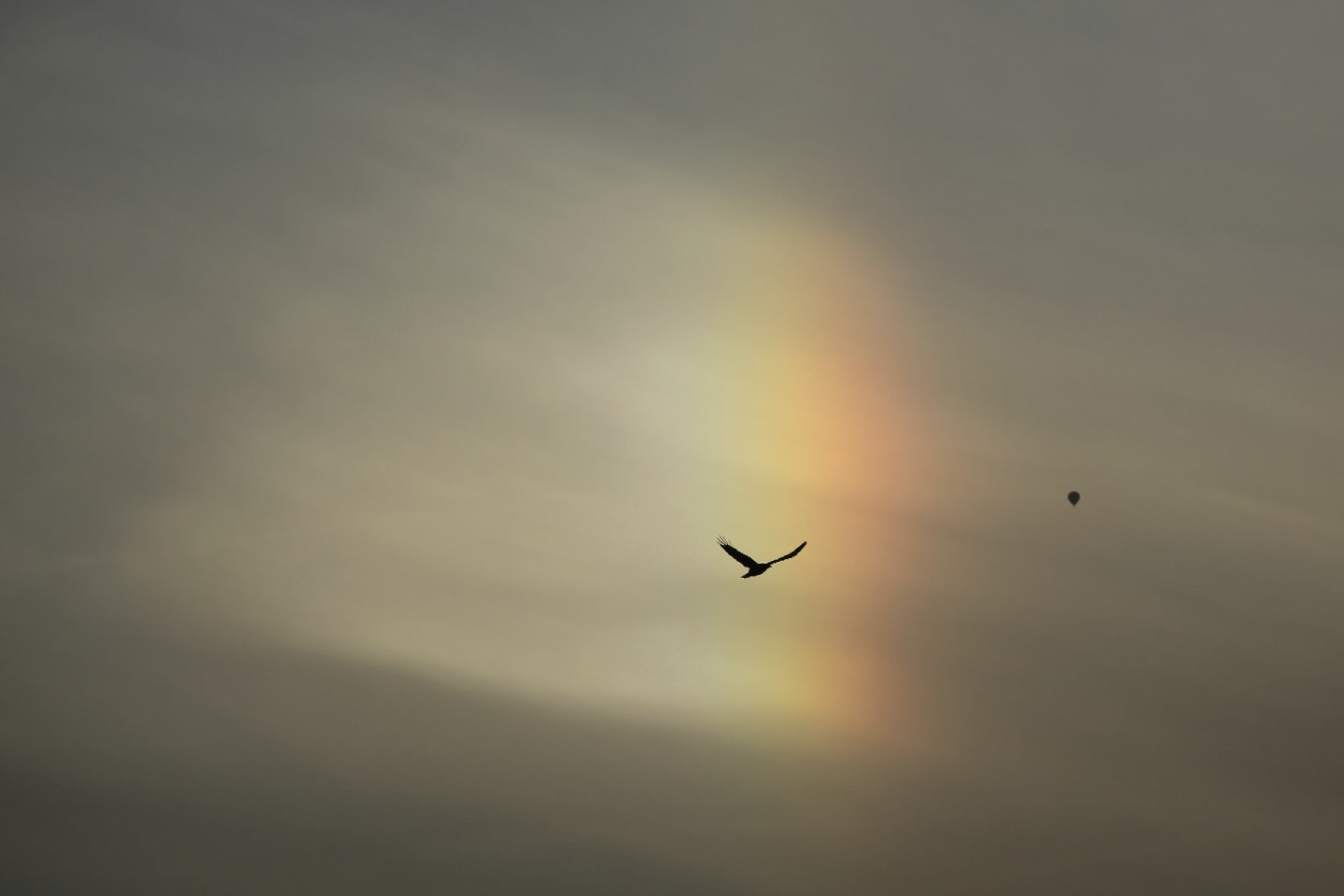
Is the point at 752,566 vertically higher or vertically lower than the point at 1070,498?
lower

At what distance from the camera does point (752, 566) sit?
8412cm

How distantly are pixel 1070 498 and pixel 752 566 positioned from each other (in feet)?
193

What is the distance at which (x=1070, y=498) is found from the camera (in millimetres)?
133375

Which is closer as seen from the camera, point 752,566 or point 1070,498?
point 752,566
